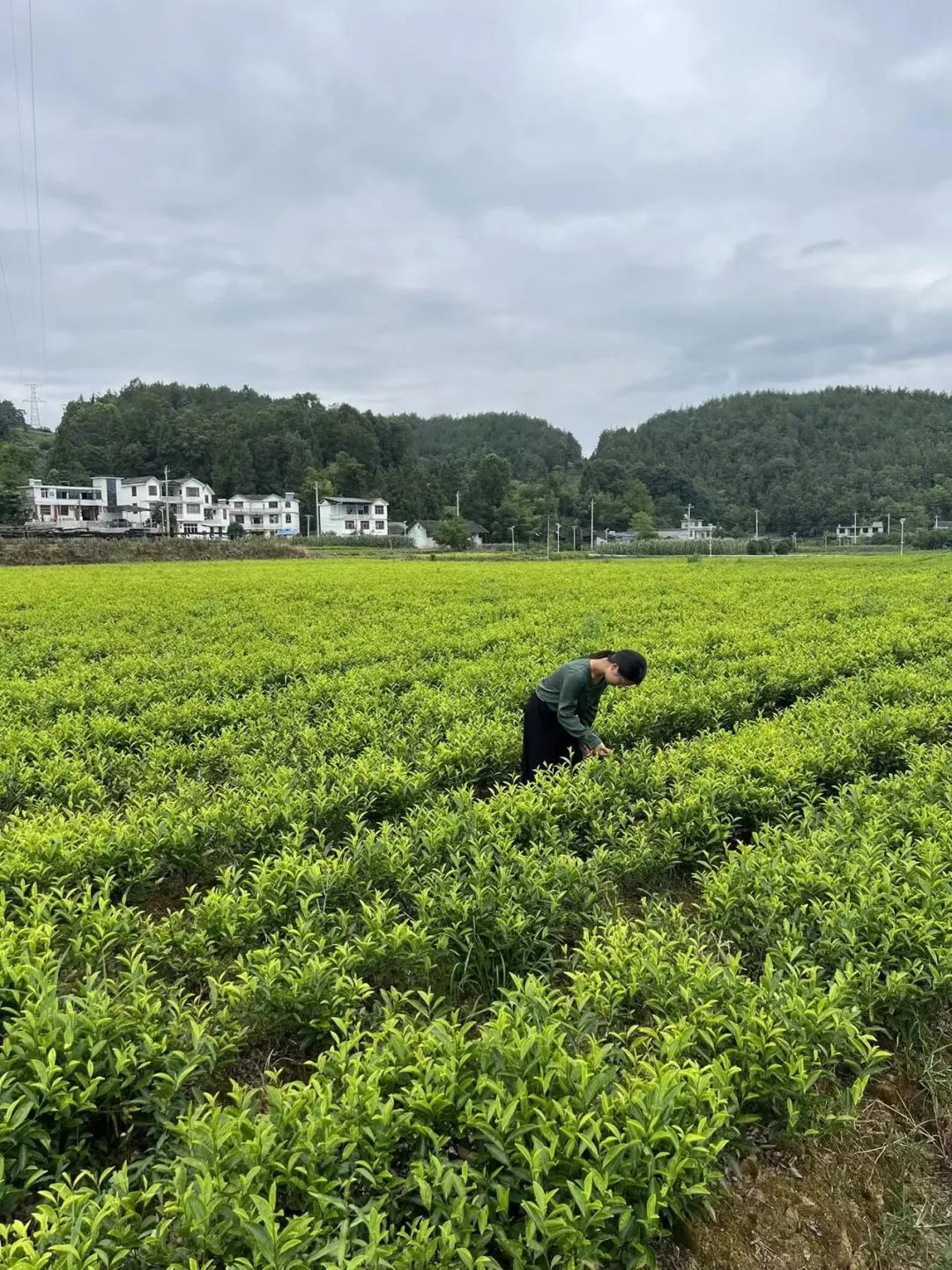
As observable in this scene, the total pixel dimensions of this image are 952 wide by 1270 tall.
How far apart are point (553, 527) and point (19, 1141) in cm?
9195

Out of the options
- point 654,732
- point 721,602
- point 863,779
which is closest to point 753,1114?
point 863,779

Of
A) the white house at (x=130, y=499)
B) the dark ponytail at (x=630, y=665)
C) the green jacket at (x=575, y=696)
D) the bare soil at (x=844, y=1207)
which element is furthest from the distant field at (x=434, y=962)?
the white house at (x=130, y=499)

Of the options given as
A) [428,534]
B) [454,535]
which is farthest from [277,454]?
[454,535]

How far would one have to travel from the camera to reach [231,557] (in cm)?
5069

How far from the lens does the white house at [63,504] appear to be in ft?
248

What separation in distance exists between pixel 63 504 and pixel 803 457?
352 ft

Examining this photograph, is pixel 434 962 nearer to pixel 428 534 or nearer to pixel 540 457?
pixel 428 534

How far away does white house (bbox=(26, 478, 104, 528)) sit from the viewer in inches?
2975

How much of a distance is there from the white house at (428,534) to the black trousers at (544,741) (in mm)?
75027

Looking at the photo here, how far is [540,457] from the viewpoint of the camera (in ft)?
474

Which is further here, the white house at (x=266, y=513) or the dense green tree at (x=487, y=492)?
the dense green tree at (x=487, y=492)

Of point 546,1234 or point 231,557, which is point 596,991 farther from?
point 231,557

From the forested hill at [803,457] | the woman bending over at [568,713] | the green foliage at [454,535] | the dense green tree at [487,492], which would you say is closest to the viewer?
→ the woman bending over at [568,713]

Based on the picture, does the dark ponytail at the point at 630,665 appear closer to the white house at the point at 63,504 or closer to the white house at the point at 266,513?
the white house at the point at 63,504
